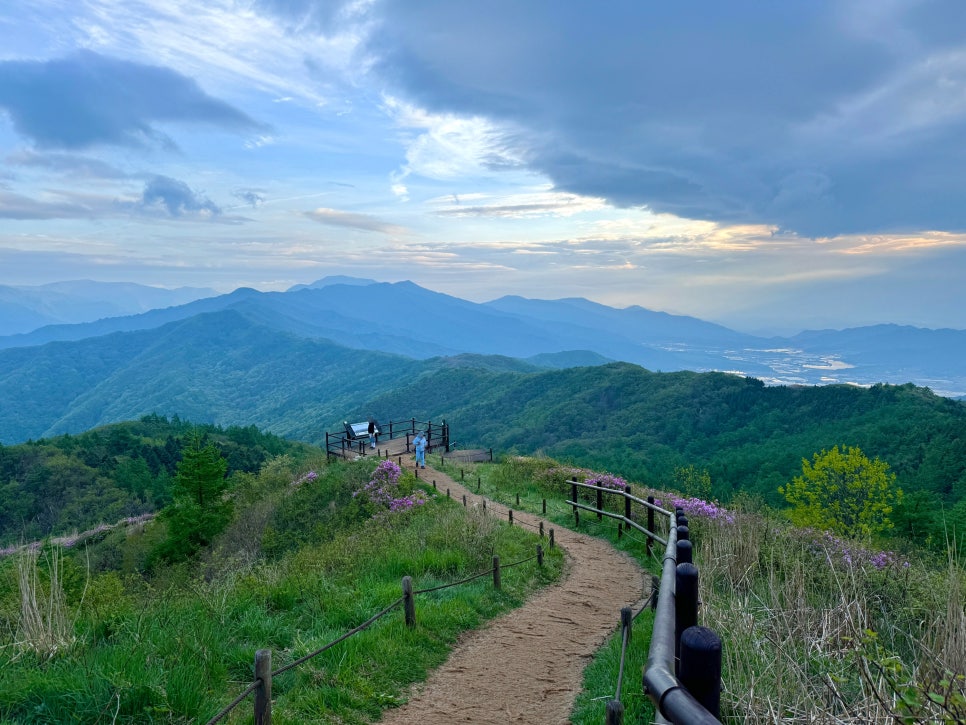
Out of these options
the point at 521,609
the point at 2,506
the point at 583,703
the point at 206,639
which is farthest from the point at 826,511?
the point at 2,506

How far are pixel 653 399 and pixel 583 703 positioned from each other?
112 metres

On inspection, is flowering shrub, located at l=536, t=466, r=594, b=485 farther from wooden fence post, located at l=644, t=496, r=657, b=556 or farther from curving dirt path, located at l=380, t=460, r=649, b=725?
curving dirt path, located at l=380, t=460, r=649, b=725

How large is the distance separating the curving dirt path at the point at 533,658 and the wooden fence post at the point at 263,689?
1494mm

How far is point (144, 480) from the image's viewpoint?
62094 mm

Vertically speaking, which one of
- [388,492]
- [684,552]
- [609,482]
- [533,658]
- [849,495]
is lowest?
[849,495]

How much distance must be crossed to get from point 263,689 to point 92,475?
75.0 meters

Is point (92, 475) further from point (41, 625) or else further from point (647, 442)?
point (647, 442)

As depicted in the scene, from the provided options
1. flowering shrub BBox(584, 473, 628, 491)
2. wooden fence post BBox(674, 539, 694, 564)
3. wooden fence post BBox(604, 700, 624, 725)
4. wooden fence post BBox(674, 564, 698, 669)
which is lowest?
flowering shrub BBox(584, 473, 628, 491)

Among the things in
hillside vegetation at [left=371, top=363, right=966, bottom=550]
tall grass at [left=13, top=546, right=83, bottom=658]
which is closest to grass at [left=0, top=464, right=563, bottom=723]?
tall grass at [left=13, top=546, right=83, bottom=658]

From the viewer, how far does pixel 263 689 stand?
4.36m

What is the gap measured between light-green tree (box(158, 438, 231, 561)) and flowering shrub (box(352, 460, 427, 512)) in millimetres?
7809

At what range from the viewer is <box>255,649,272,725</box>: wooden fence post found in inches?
169

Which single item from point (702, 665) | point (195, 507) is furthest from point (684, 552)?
point (195, 507)

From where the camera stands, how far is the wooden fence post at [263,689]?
4301 millimetres
